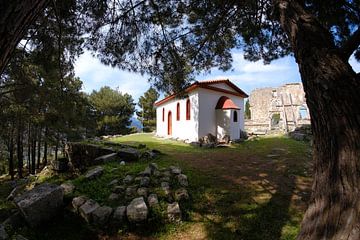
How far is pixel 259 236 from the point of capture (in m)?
3.98

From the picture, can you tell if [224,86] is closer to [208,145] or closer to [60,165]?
[208,145]

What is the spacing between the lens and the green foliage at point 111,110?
3412 centimetres

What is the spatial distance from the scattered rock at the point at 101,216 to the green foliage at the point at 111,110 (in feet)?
98.8

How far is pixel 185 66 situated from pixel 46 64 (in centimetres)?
381

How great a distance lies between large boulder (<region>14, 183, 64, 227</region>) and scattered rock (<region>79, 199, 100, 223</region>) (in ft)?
1.80

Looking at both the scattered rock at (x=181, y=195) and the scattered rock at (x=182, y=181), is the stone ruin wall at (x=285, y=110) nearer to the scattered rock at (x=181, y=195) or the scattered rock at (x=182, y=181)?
the scattered rock at (x=182, y=181)

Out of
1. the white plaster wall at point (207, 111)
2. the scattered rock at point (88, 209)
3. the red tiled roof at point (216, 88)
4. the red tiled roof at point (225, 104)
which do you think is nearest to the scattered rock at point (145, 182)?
the scattered rock at point (88, 209)

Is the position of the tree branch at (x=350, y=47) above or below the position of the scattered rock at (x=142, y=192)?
above

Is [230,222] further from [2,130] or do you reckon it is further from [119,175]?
[2,130]

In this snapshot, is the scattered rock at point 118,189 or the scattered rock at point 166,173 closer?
the scattered rock at point 118,189

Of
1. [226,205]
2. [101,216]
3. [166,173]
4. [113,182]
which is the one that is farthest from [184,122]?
[101,216]

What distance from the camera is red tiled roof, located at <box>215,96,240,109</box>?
15609 millimetres

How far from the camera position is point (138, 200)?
477cm

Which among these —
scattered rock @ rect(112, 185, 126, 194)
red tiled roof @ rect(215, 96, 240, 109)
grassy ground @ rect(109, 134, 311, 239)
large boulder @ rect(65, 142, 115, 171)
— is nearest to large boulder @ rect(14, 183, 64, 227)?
scattered rock @ rect(112, 185, 126, 194)
